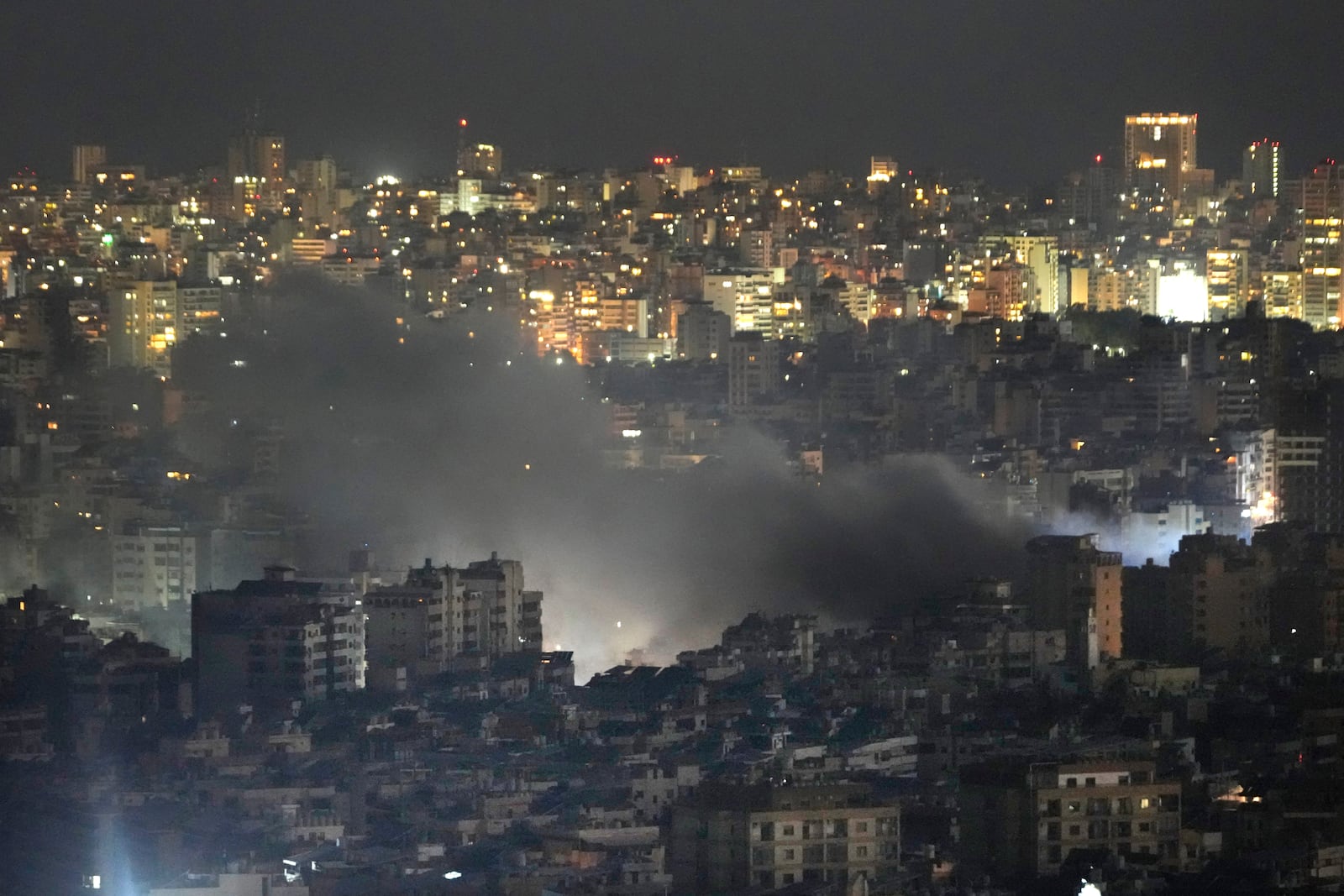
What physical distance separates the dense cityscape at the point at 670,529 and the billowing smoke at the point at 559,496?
5 cm

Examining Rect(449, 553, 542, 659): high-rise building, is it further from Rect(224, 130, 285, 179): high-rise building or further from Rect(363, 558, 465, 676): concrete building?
Rect(224, 130, 285, 179): high-rise building

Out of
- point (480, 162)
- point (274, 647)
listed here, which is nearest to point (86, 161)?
point (480, 162)

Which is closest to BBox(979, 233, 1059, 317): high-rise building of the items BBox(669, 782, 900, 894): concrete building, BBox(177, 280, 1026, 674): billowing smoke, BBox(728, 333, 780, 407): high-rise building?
BBox(728, 333, 780, 407): high-rise building

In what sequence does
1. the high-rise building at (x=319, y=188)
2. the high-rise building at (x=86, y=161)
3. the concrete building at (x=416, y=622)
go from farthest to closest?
the high-rise building at (x=319, y=188) < the high-rise building at (x=86, y=161) < the concrete building at (x=416, y=622)

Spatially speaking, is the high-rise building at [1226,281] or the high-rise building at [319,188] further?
the high-rise building at [319,188]

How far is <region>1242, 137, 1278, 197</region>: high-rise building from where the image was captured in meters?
31.1

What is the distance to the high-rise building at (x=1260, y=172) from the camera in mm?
31141

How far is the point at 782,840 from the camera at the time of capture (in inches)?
436

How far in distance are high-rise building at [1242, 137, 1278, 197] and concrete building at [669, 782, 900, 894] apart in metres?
19.9

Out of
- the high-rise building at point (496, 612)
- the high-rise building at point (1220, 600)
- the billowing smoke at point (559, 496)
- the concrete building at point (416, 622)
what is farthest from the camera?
the billowing smoke at point (559, 496)

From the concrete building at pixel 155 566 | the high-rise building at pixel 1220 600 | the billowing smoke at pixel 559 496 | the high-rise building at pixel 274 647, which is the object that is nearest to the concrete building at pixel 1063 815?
the high-rise building at pixel 274 647

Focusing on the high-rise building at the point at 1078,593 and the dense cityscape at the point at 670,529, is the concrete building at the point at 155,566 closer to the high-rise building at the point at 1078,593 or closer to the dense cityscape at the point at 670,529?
the dense cityscape at the point at 670,529

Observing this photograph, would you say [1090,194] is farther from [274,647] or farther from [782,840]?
[782,840]

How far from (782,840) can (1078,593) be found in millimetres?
5607
